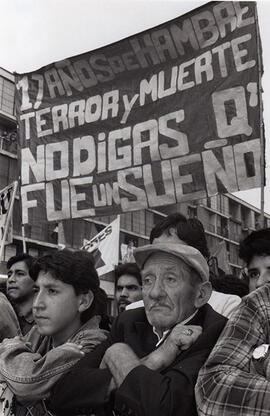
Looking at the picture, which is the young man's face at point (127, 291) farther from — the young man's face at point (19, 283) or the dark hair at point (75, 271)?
the dark hair at point (75, 271)

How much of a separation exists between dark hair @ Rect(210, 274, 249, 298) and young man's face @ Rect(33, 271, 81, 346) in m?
1.76

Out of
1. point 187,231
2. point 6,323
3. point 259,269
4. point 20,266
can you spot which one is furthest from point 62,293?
point 20,266

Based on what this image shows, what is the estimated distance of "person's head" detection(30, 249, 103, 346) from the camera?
277 cm

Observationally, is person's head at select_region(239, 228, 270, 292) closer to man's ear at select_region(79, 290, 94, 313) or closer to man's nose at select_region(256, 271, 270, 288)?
man's nose at select_region(256, 271, 270, 288)

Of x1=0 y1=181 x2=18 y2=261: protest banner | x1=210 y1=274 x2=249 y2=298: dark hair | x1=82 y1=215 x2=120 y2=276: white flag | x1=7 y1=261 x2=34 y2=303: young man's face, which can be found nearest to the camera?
x1=210 y1=274 x2=249 y2=298: dark hair

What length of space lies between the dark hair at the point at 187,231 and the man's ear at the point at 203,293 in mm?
803

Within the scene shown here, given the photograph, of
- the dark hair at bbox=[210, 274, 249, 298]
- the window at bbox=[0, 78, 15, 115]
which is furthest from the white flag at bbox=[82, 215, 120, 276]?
the window at bbox=[0, 78, 15, 115]

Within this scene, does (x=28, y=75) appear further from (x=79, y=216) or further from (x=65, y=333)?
(x=65, y=333)

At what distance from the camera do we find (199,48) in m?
5.21

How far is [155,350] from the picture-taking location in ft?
6.75

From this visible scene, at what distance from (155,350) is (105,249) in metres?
6.12

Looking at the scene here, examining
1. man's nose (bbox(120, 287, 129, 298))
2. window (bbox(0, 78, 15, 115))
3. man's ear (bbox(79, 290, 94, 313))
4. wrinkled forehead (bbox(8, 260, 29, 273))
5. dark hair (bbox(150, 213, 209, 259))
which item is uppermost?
window (bbox(0, 78, 15, 115))

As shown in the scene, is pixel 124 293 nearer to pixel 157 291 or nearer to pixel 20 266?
pixel 20 266

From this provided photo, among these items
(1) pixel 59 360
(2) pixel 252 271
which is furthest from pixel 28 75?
(1) pixel 59 360
